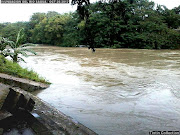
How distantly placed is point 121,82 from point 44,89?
8.55ft

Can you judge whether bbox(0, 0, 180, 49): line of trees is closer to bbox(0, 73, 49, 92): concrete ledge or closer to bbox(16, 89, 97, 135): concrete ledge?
bbox(0, 73, 49, 92): concrete ledge

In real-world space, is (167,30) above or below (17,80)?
above

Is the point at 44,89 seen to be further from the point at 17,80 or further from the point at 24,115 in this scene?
the point at 24,115

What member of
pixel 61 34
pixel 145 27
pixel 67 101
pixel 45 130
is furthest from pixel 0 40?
pixel 61 34

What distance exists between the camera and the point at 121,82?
6.80 m

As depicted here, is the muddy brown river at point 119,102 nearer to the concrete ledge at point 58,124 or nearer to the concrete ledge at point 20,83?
the concrete ledge at point 20,83

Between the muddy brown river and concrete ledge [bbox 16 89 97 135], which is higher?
concrete ledge [bbox 16 89 97 135]

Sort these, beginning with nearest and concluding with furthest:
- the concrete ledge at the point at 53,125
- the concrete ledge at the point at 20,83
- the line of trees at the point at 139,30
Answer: the concrete ledge at the point at 53,125, the concrete ledge at the point at 20,83, the line of trees at the point at 139,30

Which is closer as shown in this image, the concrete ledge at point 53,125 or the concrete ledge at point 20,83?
the concrete ledge at point 53,125

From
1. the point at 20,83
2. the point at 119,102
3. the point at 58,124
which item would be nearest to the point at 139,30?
the point at 119,102

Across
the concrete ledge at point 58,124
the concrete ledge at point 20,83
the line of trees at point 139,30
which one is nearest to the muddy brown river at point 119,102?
the concrete ledge at point 20,83

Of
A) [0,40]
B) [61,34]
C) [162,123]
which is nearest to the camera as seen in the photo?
[162,123]

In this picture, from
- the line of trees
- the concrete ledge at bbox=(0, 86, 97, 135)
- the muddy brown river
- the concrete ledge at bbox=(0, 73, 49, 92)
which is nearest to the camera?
the concrete ledge at bbox=(0, 86, 97, 135)

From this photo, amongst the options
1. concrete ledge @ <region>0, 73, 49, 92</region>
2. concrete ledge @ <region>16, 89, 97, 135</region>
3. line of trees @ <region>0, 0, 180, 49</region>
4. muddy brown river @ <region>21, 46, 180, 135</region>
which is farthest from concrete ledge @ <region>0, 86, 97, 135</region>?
line of trees @ <region>0, 0, 180, 49</region>
